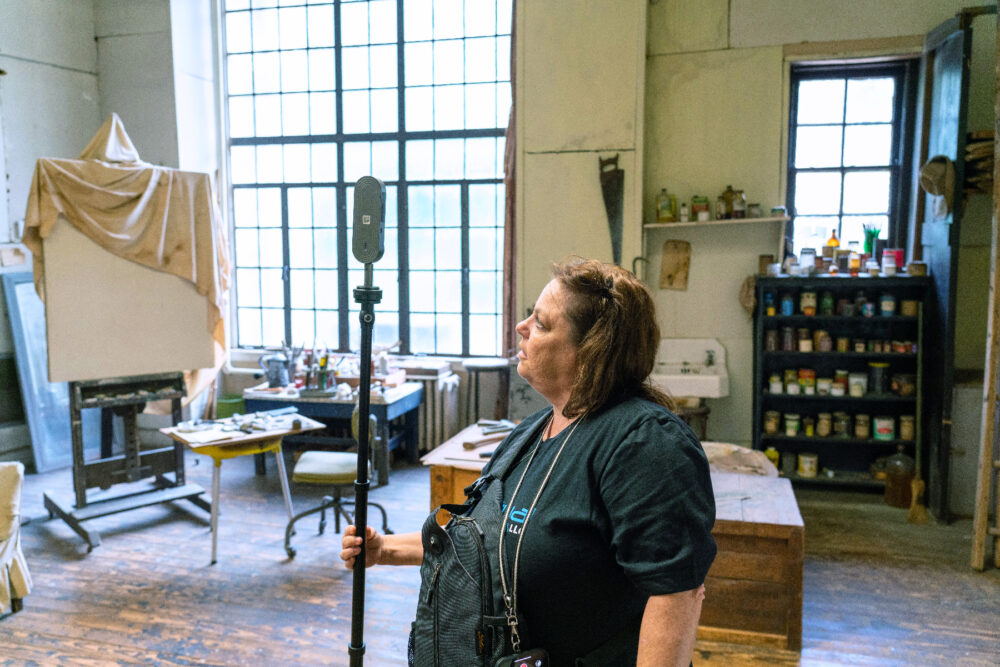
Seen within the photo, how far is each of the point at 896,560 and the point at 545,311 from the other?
3579mm

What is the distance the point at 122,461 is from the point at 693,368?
403 cm

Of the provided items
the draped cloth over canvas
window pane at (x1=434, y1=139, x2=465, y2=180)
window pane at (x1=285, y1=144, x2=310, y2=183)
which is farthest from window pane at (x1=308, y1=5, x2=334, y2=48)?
the draped cloth over canvas

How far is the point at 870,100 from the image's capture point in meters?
5.28

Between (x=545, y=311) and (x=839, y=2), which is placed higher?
(x=839, y=2)

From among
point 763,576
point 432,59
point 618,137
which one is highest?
point 432,59

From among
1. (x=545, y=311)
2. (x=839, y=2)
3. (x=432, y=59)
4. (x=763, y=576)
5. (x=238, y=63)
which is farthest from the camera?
(x=238, y=63)

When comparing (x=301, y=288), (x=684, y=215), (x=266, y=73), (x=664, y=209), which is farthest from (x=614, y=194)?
(x=266, y=73)

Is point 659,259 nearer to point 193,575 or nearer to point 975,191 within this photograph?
point 975,191

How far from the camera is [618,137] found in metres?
5.29

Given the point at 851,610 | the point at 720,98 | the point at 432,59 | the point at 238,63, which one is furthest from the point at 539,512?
the point at 238,63

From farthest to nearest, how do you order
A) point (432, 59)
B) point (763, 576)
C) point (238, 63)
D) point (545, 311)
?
1. point (238, 63)
2. point (432, 59)
3. point (763, 576)
4. point (545, 311)

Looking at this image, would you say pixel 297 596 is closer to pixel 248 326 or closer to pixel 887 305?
pixel 248 326

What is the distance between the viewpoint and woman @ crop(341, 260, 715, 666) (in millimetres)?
1133

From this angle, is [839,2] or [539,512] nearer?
[539,512]
